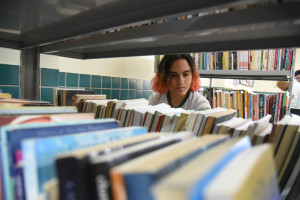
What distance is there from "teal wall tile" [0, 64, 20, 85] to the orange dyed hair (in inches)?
40.2

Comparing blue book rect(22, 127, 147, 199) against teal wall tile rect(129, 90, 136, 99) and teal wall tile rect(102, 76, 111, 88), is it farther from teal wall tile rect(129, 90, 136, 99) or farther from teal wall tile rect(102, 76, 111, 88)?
teal wall tile rect(129, 90, 136, 99)

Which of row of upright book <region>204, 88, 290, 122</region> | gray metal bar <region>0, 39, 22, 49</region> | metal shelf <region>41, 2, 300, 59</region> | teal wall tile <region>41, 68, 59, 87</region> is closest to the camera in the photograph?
metal shelf <region>41, 2, 300, 59</region>

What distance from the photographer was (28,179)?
1.04 feet

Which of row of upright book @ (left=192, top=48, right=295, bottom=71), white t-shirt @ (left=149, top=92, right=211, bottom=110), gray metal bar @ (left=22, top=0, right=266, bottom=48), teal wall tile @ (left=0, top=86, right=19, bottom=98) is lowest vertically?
white t-shirt @ (left=149, top=92, right=211, bottom=110)

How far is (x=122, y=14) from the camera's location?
0.61 metres

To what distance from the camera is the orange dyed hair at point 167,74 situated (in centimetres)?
171

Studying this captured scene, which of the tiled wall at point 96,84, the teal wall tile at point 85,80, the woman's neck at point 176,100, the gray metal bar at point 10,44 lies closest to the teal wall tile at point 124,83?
the tiled wall at point 96,84

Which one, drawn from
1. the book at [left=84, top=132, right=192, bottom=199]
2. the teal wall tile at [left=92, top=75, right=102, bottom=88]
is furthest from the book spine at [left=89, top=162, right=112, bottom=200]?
the teal wall tile at [left=92, top=75, right=102, bottom=88]

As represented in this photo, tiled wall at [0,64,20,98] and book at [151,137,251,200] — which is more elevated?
tiled wall at [0,64,20,98]

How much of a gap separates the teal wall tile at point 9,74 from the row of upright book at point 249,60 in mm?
1645

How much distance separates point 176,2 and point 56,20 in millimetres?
533

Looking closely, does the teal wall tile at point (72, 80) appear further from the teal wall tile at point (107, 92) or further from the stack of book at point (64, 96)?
the stack of book at point (64, 96)

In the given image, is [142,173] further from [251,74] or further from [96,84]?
[251,74]

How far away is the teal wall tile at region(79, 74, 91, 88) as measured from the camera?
2.03m
